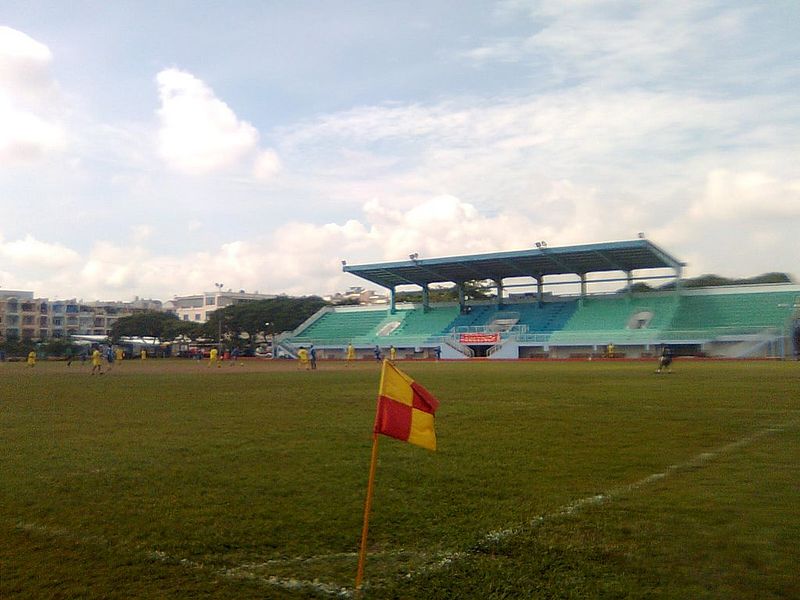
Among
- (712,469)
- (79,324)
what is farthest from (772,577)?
(79,324)

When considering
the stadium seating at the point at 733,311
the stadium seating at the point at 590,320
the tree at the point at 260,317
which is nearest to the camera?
the stadium seating at the point at 733,311

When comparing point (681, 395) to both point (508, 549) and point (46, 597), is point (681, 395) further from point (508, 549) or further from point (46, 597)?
point (46, 597)

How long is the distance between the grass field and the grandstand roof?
146 ft

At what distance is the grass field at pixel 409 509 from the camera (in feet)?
16.3

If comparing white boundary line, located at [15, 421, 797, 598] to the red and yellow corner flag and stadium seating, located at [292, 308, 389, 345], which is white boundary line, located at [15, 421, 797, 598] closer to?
the red and yellow corner flag

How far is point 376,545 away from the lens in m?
5.74

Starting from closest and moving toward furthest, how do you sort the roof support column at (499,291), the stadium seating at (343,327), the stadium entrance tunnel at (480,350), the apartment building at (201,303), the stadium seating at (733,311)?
the stadium seating at (733,311) < the stadium entrance tunnel at (480,350) < the roof support column at (499,291) < the stadium seating at (343,327) < the apartment building at (201,303)

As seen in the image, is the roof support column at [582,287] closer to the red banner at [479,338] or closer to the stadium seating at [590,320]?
the stadium seating at [590,320]

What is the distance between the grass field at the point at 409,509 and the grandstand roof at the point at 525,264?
1754 inches

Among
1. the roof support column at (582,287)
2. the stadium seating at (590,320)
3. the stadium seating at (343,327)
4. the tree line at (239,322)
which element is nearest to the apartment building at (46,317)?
the tree line at (239,322)

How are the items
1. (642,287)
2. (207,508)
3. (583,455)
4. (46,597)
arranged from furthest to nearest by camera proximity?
1. (642,287)
2. (583,455)
3. (207,508)
4. (46,597)

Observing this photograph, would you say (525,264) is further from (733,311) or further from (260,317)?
(260,317)

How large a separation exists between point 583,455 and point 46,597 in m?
6.89

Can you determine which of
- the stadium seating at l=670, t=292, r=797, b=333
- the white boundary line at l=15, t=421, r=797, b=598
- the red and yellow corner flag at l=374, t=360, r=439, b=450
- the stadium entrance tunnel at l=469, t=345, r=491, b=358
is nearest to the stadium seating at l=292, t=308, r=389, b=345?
the stadium entrance tunnel at l=469, t=345, r=491, b=358
